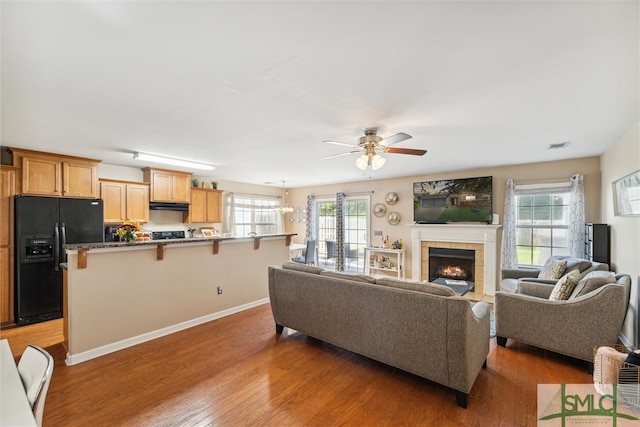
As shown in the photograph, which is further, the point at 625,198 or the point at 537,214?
the point at 537,214

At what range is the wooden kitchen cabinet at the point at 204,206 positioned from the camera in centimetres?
579

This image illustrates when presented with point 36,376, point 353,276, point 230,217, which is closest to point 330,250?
point 230,217

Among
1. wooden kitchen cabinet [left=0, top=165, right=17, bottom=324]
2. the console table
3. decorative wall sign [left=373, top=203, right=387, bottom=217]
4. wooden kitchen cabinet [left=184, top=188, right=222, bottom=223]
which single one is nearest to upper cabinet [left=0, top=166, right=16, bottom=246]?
wooden kitchen cabinet [left=0, top=165, right=17, bottom=324]

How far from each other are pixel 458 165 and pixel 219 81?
443 centimetres

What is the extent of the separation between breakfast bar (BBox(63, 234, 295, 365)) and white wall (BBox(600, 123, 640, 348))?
4.52m

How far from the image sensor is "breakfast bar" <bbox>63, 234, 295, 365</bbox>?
2693 millimetres

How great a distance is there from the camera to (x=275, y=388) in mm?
2240

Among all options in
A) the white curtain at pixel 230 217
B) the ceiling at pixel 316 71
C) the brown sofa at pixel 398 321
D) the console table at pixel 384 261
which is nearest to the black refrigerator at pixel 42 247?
the ceiling at pixel 316 71

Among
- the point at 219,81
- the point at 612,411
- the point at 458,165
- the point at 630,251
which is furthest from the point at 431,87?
the point at 458,165

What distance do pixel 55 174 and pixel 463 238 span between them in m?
6.99

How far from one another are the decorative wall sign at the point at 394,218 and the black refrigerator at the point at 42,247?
5779mm

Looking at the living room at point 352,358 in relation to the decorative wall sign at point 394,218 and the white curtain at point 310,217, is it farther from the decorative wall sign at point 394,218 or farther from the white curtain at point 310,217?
the white curtain at point 310,217

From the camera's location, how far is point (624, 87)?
6.62 ft

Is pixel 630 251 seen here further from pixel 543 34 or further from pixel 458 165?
pixel 543 34
